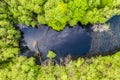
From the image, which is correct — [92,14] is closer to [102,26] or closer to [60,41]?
[102,26]

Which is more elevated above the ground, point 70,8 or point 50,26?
point 70,8

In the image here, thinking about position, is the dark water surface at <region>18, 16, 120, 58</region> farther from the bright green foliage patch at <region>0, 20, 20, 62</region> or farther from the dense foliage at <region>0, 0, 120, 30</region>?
the bright green foliage patch at <region>0, 20, 20, 62</region>

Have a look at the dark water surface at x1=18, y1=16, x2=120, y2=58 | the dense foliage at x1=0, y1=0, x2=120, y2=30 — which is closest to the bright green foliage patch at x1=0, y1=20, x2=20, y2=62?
the dense foliage at x1=0, y1=0, x2=120, y2=30

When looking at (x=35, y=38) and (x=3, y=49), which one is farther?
(x=35, y=38)

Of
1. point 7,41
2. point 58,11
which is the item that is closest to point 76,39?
point 58,11

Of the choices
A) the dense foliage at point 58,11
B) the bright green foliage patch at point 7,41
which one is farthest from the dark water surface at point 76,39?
the bright green foliage patch at point 7,41

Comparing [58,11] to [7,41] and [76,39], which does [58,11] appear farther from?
[7,41]

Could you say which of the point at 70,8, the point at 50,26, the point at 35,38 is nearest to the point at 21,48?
the point at 35,38
